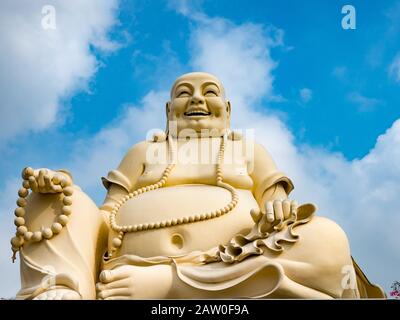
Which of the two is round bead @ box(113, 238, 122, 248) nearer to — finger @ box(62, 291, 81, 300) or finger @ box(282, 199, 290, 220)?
finger @ box(62, 291, 81, 300)

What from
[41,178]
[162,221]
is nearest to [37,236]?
[41,178]

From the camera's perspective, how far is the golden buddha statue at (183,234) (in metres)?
4.04

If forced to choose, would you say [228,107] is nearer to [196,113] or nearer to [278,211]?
[196,113]

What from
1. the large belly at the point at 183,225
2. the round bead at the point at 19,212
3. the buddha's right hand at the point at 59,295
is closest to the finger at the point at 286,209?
the large belly at the point at 183,225

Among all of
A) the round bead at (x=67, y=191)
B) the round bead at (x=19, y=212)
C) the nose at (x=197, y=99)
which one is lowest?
the round bead at (x=19, y=212)

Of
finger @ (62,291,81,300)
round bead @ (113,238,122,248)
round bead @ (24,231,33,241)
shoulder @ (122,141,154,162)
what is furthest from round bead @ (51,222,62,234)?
shoulder @ (122,141,154,162)

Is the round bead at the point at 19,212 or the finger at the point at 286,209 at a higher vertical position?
the round bead at the point at 19,212

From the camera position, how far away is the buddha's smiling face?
5.50 meters

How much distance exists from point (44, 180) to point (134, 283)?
3.08ft

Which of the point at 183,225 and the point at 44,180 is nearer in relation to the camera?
the point at 44,180

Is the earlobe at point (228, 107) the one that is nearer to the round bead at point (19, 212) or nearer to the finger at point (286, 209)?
the finger at point (286, 209)

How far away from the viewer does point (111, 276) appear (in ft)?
13.2
